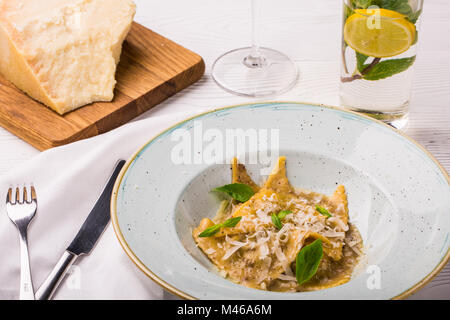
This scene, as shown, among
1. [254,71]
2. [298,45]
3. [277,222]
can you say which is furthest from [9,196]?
[298,45]

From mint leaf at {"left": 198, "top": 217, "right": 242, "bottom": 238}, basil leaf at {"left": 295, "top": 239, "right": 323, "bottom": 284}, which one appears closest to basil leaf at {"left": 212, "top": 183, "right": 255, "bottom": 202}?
mint leaf at {"left": 198, "top": 217, "right": 242, "bottom": 238}

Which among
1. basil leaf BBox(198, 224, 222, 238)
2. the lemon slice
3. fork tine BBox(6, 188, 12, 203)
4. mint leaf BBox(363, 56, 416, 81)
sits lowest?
fork tine BBox(6, 188, 12, 203)

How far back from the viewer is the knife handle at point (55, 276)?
47.1 inches

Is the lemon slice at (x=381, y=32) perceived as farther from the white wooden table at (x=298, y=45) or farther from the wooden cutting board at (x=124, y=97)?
the wooden cutting board at (x=124, y=97)

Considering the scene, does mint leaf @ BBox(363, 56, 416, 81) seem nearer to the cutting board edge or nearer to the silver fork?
the cutting board edge

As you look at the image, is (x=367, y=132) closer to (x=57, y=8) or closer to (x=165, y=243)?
(x=165, y=243)

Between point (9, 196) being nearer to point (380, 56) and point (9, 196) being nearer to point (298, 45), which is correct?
point (380, 56)

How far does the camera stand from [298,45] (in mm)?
2150

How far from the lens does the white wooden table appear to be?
1.76 meters

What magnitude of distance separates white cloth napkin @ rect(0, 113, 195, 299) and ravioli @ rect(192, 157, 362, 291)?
0.17 m

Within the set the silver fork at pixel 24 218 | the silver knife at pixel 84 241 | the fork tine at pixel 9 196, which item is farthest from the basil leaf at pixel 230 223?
the fork tine at pixel 9 196

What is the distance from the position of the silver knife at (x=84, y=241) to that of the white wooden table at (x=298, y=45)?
1.22 ft

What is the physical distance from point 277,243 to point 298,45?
1115 millimetres

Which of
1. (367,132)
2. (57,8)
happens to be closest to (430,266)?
(367,132)
